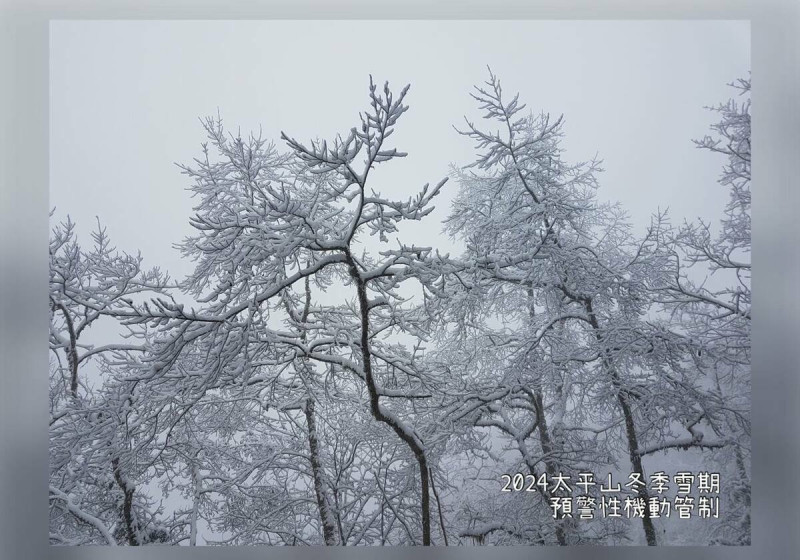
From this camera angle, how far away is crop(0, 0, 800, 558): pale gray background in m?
2.43

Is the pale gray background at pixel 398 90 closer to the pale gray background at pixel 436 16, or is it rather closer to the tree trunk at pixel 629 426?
the pale gray background at pixel 436 16

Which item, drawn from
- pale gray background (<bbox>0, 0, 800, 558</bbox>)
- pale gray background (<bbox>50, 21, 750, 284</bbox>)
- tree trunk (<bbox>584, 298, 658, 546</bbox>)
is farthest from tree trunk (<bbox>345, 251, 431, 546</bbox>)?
tree trunk (<bbox>584, 298, 658, 546</bbox>)

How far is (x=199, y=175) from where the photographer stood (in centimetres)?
263

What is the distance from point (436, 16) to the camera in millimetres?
2451

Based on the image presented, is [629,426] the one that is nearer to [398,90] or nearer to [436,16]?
[398,90]

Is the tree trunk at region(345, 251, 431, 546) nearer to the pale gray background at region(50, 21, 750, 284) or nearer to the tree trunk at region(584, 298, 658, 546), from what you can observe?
the pale gray background at region(50, 21, 750, 284)

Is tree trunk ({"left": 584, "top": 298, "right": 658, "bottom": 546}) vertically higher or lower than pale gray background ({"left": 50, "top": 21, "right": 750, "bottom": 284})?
lower

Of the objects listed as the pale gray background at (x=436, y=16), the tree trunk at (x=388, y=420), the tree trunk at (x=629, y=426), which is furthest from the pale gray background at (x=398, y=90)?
the tree trunk at (x=629, y=426)

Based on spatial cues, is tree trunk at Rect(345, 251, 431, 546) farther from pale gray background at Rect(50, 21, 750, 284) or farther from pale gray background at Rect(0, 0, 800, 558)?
pale gray background at Rect(50, 21, 750, 284)

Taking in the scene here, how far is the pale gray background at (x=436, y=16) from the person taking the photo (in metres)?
2.43
